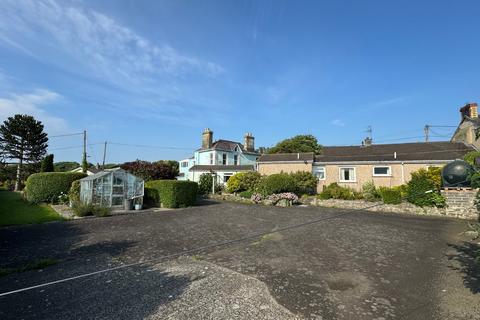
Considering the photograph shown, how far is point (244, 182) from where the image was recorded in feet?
93.1

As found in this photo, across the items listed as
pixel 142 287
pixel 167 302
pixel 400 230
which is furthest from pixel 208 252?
pixel 400 230

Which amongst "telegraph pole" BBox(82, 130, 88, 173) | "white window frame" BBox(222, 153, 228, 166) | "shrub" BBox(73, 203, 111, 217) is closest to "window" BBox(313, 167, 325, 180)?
"white window frame" BBox(222, 153, 228, 166)

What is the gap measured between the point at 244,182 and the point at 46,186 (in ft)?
56.9

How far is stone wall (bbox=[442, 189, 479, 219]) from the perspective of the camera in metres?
15.0

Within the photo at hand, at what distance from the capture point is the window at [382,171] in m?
23.5

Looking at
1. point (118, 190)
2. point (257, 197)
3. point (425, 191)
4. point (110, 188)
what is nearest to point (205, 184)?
point (257, 197)

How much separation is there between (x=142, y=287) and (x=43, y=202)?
20.4m

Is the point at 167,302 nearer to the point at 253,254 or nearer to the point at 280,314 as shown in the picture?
the point at 280,314

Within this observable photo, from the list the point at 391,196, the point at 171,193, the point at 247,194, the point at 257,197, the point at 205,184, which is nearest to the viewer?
the point at 391,196

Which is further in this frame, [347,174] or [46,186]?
[347,174]

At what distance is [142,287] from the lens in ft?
18.1

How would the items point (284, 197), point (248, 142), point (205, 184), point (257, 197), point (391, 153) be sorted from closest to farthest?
point (284, 197) < point (257, 197) < point (391, 153) < point (205, 184) < point (248, 142)

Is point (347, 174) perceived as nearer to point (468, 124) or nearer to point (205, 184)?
point (468, 124)

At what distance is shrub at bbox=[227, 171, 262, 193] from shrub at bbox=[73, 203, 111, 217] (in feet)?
47.6
